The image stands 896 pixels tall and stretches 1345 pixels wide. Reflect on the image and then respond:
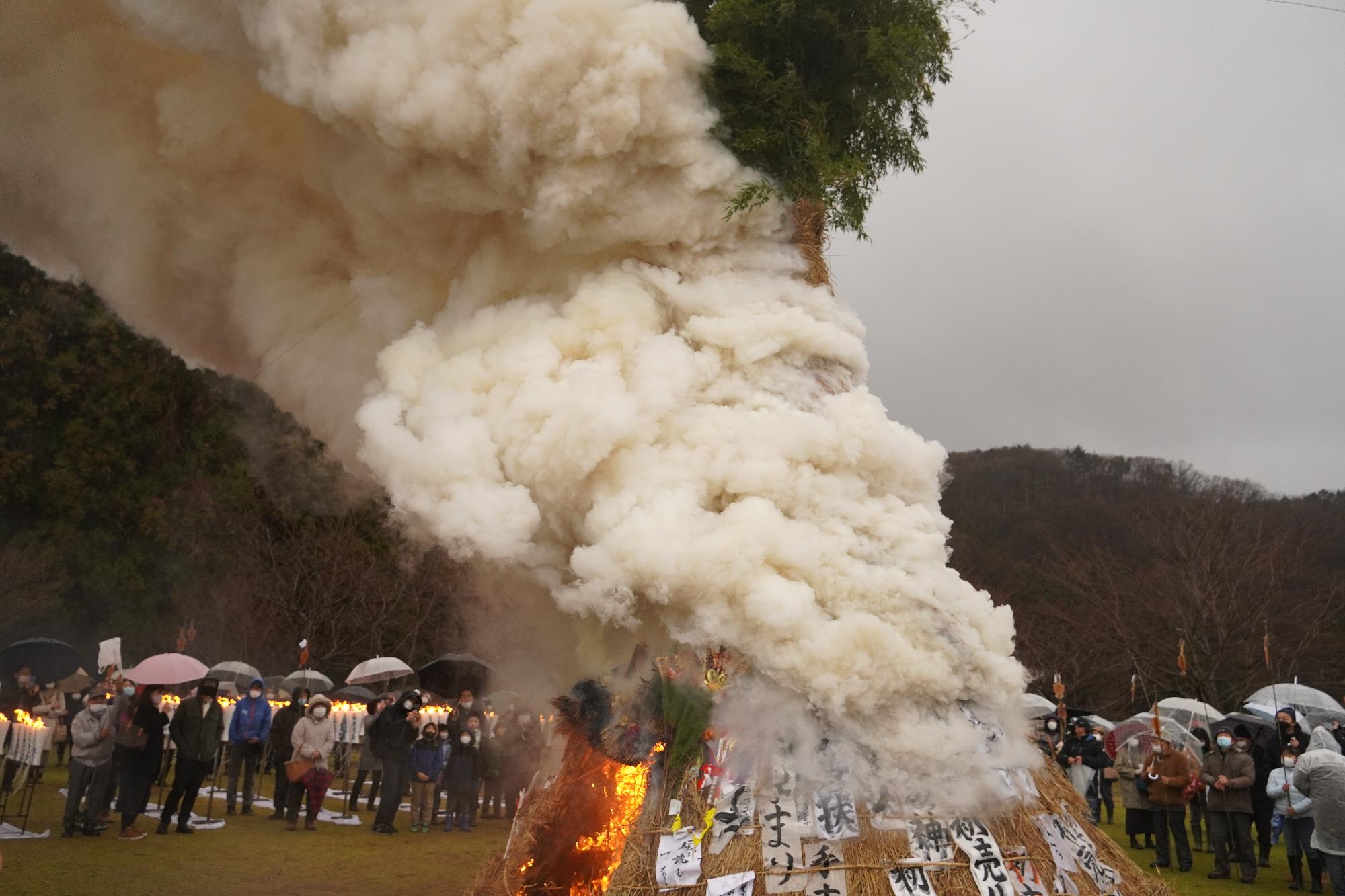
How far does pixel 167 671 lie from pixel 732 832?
30.4ft

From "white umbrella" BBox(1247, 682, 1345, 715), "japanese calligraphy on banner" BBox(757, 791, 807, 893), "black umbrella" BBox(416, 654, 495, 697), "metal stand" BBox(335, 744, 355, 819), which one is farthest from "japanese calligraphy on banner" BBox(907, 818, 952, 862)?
"white umbrella" BBox(1247, 682, 1345, 715)

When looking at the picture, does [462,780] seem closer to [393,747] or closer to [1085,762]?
[393,747]

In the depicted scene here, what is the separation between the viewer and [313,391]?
36.3 ft

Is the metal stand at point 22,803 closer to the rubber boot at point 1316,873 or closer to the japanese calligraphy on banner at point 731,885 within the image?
the japanese calligraphy on banner at point 731,885

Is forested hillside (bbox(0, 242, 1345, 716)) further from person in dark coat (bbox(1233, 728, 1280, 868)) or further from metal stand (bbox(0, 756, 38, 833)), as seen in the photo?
person in dark coat (bbox(1233, 728, 1280, 868))

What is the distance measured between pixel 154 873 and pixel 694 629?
5754 mm

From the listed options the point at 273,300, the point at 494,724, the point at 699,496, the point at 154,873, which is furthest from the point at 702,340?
the point at 494,724

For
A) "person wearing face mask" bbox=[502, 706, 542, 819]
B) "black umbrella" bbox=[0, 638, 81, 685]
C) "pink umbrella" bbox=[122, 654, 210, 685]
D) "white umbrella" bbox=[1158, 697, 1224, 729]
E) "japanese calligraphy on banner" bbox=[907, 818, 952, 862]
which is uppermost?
"white umbrella" bbox=[1158, 697, 1224, 729]

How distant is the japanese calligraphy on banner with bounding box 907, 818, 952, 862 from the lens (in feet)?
23.9

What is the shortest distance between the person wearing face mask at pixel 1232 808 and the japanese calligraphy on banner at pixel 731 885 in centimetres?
798

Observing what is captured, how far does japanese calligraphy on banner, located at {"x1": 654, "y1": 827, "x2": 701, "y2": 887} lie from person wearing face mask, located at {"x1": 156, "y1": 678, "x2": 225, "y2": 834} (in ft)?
23.7

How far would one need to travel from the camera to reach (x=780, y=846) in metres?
7.23

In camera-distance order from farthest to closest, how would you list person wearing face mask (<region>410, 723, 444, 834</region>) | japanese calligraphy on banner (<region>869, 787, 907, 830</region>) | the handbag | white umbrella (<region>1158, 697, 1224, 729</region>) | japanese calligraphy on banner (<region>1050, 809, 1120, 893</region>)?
1. white umbrella (<region>1158, 697, 1224, 729</region>)
2. person wearing face mask (<region>410, 723, 444, 834</region>)
3. the handbag
4. japanese calligraphy on banner (<region>1050, 809, 1120, 893</region>)
5. japanese calligraphy on banner (<region>869, 787, 907, 830</region>)

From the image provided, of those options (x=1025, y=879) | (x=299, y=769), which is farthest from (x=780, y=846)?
(x=299, y=769)
